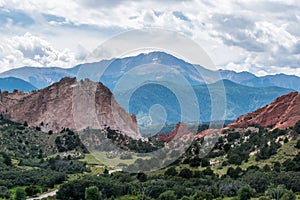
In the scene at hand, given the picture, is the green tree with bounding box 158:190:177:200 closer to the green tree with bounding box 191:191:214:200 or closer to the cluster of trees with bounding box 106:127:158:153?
the green tree with bounding box 191:191:214:200

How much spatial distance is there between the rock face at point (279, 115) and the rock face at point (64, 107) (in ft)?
147

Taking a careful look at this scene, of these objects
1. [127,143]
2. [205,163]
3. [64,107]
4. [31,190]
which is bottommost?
[31,190]

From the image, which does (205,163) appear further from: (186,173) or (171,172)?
(186,173)

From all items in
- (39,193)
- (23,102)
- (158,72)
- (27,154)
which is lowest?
(39,193)

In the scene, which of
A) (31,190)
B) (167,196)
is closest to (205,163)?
(167,196)

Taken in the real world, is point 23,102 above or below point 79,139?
above

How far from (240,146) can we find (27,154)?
69.0 metres

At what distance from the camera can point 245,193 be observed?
67938 mm

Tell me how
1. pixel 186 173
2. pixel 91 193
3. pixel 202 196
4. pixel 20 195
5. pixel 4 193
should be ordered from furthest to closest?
pixel 186 173 → pixel 4 193 → pixel 20 195 → pixel 91 193 → pixel 202 196

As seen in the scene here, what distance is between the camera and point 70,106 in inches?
6796

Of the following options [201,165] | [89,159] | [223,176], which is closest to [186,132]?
[89,159]

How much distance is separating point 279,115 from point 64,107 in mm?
82846

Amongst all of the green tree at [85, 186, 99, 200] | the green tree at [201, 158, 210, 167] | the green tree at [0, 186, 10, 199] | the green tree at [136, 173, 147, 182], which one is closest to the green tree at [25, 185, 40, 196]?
the green tree at [0, 186, 10, 199]

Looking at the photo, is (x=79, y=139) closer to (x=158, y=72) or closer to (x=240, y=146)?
(x=240, y=146)
